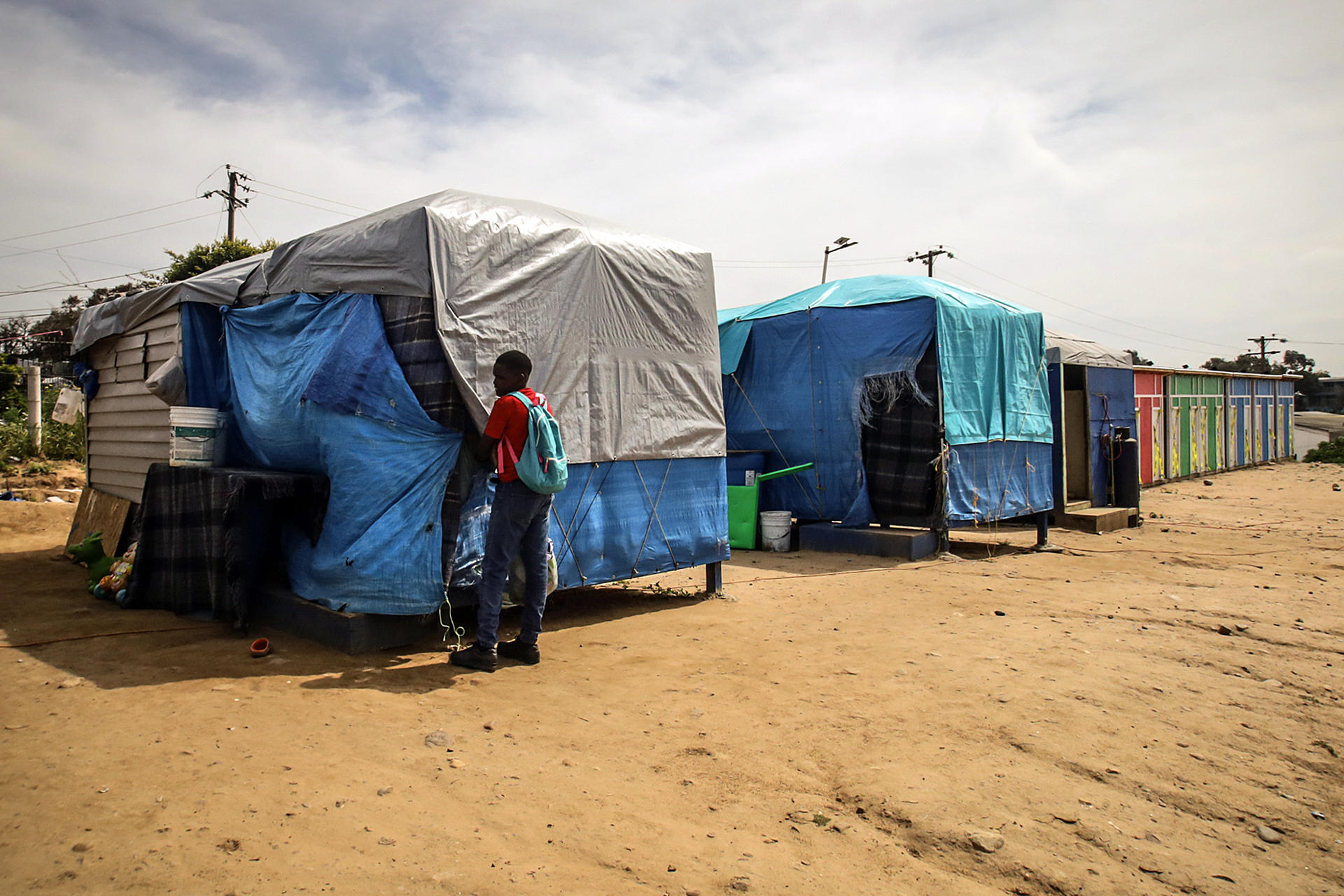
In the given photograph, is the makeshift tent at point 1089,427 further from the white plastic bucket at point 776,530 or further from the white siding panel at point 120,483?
the white siding panel at point 120,483

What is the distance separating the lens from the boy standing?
14.7ft

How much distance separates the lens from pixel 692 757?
136 inches

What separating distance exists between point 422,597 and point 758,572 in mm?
4549

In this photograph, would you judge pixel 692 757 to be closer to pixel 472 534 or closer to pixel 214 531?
pixel 472 534

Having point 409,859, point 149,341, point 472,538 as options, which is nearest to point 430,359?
point 472,538

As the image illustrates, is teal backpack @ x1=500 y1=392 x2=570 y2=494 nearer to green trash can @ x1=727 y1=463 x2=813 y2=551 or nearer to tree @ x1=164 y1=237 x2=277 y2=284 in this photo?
green trash can @ x1=727 y1=463 x2=813 y2=551

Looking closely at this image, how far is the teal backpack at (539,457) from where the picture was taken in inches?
176

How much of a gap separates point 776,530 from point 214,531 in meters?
6.54

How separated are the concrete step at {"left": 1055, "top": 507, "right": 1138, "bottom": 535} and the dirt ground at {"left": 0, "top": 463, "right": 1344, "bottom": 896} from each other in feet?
17.8

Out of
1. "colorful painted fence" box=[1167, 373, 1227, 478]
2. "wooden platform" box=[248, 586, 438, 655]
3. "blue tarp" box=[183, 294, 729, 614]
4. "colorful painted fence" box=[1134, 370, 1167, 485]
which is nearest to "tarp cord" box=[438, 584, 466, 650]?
"wooden platform" box=[248, 586, 438, 655]

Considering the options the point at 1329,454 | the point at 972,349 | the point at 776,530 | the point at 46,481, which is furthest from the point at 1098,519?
the point at 1329,454

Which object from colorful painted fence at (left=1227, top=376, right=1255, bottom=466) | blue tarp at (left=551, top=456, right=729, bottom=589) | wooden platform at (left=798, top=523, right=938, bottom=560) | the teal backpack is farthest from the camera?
colorful painted fence at (left=1227, top=376, right=1255, bottom=466)

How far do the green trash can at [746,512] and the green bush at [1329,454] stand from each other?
26300 mm

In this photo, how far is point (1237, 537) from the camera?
10.6 meters
